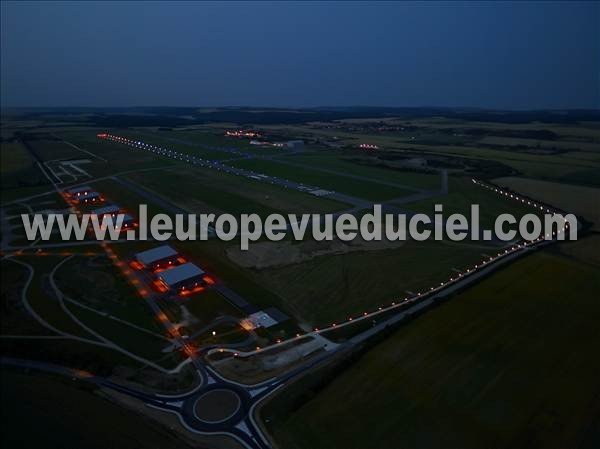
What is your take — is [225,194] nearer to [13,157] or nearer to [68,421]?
[68,421]

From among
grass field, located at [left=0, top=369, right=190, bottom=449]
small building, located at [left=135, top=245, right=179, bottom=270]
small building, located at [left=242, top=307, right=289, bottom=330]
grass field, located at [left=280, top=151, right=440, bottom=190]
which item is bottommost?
grass field, located at [left=0, top=369, right=190, bottom=449]

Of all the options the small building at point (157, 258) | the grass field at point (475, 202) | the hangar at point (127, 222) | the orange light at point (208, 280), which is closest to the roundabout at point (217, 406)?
the orange light at point (208, 280)

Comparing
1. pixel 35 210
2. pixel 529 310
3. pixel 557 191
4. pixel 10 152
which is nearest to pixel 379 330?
pixel 529 310

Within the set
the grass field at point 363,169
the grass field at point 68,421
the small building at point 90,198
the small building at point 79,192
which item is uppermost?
the grass field at point 363,169

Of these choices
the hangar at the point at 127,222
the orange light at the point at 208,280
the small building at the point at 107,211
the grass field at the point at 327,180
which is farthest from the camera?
the grass field at the point at 327,180

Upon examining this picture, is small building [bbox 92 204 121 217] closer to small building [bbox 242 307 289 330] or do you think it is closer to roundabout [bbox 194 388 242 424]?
small building [bbox 242 307 289 330]

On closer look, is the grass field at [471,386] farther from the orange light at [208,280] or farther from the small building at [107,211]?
the small building at [107,211]

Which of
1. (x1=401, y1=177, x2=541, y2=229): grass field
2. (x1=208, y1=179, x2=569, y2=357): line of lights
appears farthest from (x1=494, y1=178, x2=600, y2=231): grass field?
(x1=208, y1=179, x2=569, y2=357): line of lights
